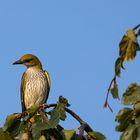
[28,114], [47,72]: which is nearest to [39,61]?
[47,72]

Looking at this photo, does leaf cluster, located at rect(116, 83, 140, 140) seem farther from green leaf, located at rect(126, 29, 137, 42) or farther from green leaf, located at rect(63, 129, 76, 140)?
green leaf, located at rect(63, 129, 76, 140)

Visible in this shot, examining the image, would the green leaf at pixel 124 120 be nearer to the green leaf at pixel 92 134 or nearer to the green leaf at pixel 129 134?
the green leaf at pixel 129 134

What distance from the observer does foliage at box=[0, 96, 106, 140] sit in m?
3.10

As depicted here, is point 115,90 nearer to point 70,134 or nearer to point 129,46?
point 129,46

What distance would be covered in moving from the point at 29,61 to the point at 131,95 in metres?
9.03

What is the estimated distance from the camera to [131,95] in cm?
264

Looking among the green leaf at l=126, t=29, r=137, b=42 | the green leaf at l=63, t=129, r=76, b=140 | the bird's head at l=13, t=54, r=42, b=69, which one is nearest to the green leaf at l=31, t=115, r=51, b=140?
the green leaf at l=63, t=129, r=76, b=140

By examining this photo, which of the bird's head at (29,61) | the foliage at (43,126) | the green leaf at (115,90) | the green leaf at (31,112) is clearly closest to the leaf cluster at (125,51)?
the green leaf at (115,90)

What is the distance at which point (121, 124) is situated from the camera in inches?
104

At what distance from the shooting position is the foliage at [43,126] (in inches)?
122

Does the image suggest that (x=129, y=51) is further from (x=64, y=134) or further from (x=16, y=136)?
(x=16, y=136)

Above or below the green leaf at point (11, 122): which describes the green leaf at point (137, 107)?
below

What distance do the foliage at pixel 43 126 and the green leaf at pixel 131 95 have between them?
1.38ft

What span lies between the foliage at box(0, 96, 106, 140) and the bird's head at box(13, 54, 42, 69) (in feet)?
25.8
